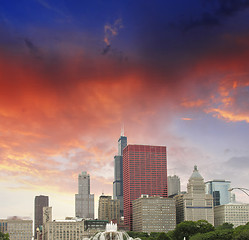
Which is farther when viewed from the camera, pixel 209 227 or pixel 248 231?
pixel 209 227

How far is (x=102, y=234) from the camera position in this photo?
84062 millimetres

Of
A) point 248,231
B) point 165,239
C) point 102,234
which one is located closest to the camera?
point 102,234

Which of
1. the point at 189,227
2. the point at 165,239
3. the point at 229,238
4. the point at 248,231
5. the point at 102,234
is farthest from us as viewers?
the point at 189,227

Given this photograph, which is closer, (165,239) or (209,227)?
(165,239)

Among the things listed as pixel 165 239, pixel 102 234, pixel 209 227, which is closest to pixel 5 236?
pixel 165 239

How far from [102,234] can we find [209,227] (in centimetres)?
9500

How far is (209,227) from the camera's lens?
171m

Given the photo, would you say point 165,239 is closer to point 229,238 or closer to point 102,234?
point 229,238

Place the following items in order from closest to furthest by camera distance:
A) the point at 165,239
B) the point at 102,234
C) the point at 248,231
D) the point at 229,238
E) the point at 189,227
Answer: the point at 102,234 < the point at 248,231 < the point at 229,238 < the point at 165,239 < the point at 189,227

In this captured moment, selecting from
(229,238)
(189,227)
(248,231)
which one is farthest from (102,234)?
(189,227)

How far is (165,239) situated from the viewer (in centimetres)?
15938

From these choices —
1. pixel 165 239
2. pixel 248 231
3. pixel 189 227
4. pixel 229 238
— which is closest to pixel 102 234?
pixel 248 231

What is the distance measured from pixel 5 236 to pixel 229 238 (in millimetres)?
78956

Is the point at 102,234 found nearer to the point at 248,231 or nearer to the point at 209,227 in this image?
the point at 248,231
